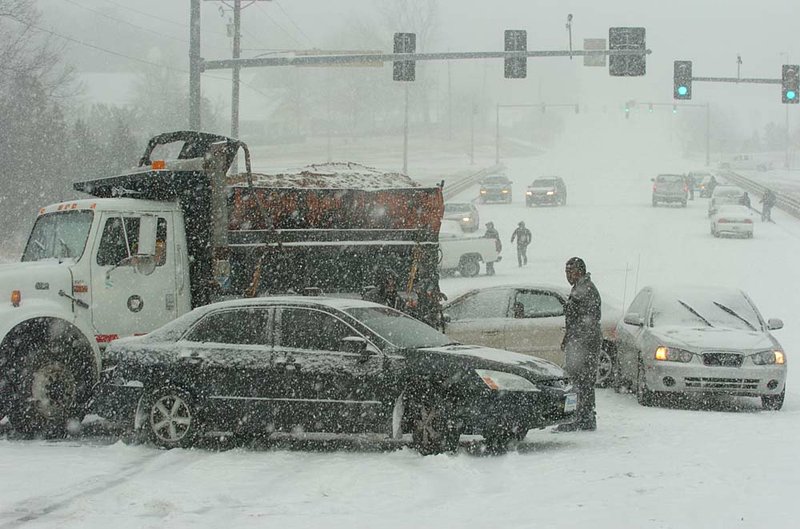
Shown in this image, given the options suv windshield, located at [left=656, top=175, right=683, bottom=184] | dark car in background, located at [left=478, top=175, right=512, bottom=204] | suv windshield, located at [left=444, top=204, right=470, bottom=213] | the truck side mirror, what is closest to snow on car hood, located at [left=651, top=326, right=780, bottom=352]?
the truck side mirror

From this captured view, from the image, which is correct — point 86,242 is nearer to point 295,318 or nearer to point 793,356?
point 295,318

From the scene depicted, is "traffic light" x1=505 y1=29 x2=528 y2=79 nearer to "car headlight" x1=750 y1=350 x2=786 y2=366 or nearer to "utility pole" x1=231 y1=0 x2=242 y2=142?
"utility pole" x1=231 y1=0 x2=242 y2=142

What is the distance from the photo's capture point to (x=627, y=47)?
28.1 meters

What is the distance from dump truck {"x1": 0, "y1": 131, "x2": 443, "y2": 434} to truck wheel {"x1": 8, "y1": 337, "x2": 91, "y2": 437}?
11mm

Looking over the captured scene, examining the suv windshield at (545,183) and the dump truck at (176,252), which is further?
the suv windshield at (545,183)

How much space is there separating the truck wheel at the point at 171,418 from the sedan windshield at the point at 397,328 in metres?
1.81

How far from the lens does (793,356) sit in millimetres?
19328

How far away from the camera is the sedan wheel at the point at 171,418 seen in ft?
37.0

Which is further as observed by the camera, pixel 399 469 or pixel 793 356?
pixel 793 356

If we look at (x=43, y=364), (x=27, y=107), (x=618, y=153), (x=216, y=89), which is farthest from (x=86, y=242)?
(x=216, y=89)

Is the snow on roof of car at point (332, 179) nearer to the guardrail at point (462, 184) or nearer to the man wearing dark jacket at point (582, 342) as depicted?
the man wearing dark jacket at point (582, 342)

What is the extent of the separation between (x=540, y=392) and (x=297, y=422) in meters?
2.28

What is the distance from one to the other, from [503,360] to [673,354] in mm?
3899

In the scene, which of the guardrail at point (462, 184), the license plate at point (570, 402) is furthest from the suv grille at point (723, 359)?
the guardrail at point (462, 184)
